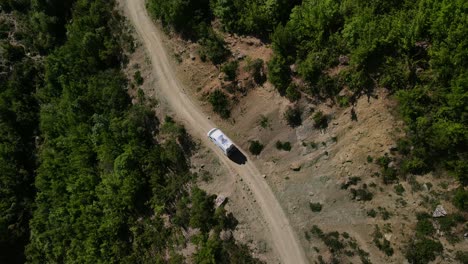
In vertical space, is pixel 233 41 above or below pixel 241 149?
above

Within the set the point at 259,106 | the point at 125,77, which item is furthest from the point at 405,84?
the point at 125,77

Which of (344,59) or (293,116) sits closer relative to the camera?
(344,59)

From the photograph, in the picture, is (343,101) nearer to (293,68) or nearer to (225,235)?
(293,68)

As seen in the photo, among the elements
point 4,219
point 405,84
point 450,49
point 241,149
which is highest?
point 450,49

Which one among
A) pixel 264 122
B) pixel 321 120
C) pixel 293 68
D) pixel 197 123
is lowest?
pixel 197 123

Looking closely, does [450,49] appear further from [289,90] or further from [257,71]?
[257,71]

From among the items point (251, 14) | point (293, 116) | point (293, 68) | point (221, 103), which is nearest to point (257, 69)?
point (293, 68)
